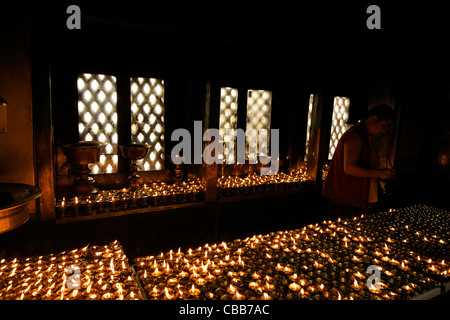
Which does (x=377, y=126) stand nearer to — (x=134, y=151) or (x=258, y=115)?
(x=258, y=115)

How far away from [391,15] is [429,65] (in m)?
2.80

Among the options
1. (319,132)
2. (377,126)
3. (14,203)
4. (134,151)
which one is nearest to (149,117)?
(134,151)

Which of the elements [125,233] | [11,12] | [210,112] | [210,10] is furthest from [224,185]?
[11,12]

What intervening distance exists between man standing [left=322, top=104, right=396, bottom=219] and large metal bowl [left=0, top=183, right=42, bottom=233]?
429 centimetres

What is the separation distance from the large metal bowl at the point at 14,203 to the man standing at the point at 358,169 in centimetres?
429

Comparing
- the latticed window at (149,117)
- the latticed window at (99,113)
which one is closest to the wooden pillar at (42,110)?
the latticed window at (99,113)

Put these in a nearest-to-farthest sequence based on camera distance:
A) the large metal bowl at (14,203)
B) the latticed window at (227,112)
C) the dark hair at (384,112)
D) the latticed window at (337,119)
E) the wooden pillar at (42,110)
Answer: the large metal bowl at (14,203)
the dark hair at (384,112)
the wooden pillar at (42,110)
the latticed window at (227,112)
the latticed window at (337,119)

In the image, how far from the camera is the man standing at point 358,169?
165 inches

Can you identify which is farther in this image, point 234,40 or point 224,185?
point 224,185

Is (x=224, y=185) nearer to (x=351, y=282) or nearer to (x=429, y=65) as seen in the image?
(x=351, y=282)

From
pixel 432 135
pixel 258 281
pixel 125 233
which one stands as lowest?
pixel 125 233

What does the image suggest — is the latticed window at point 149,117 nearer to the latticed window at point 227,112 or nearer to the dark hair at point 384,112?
the latticed window at point 227,112

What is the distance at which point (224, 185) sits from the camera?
645cm

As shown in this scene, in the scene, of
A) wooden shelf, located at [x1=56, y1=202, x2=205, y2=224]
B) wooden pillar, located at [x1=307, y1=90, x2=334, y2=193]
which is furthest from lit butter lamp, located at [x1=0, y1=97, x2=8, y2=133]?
wooden pillar, located at [x1=307, y1=90, x2=334, y2=193]
